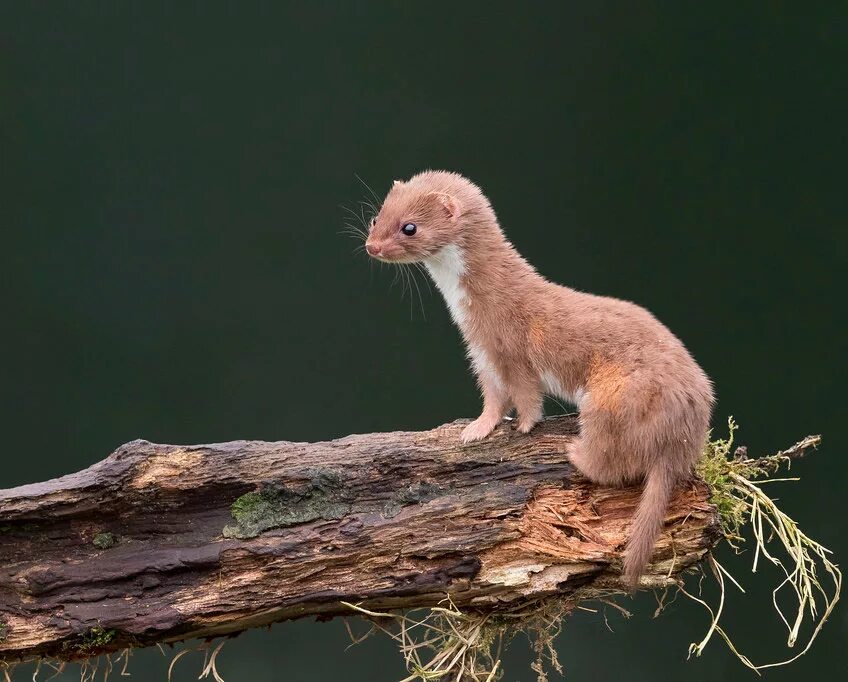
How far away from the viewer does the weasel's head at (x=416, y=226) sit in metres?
4.75

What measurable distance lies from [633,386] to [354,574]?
134 cm

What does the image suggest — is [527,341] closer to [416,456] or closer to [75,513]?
[416,456]

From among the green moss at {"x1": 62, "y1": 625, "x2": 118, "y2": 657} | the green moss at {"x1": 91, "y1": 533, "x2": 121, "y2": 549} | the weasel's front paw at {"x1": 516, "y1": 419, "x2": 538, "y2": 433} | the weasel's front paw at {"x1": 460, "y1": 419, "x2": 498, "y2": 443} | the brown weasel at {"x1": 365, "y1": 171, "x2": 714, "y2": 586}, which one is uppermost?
the brown weasel at {"x1": 365, "y1": 171, "x2": 714, "y2": 586}

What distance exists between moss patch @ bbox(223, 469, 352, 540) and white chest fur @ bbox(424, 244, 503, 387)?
29.9 inches

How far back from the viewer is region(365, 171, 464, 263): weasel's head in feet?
15.6

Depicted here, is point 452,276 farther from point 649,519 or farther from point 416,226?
point 649,519

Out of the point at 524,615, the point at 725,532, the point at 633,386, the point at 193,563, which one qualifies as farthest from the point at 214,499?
the point at 725,532

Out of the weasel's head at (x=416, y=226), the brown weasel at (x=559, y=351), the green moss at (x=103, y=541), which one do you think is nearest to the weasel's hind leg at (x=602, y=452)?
the brown weasel at (x=559, y=351)

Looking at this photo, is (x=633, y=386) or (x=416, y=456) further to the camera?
(x=416, y=456)

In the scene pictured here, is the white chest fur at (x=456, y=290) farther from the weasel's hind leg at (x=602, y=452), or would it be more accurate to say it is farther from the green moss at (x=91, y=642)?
the green moss at (x=91, y=642)

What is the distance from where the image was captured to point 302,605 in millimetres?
4645

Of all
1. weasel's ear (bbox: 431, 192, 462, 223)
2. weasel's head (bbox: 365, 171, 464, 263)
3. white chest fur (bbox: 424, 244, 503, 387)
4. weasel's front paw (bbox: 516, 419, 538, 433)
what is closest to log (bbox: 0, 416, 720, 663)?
weasel's front paw (bbox: 516, 419, 538, 433)

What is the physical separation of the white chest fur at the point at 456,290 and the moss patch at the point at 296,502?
0.76 metres

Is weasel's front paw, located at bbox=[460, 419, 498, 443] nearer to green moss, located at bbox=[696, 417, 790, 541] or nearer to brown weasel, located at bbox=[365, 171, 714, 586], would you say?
brown weasel, located at bbox=[365, 171, 714, 586]
